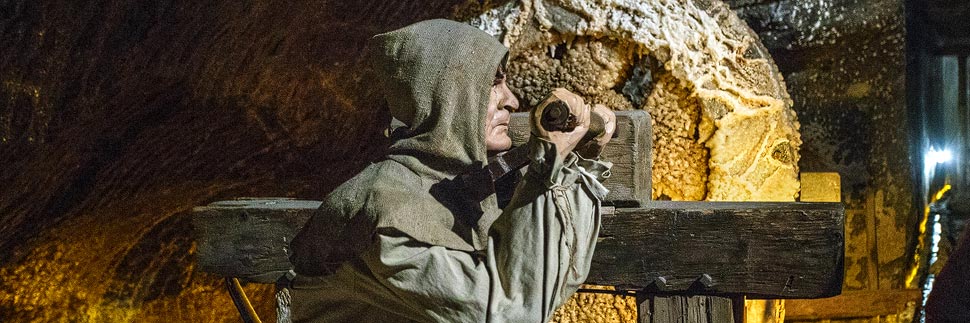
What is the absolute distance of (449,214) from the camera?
2.19 m

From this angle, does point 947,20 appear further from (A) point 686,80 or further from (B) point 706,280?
(B) point 706,280

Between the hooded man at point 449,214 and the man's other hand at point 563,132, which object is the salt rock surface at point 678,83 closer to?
the hooded man at point 449,214

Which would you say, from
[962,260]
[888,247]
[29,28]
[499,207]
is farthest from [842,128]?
[29,28]

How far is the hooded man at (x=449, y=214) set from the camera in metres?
2.00

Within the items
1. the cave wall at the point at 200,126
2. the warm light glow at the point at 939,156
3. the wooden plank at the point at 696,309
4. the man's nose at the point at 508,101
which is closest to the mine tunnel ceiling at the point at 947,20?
the cave wall at the point at 200,126

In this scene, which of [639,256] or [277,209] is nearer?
[639,256]

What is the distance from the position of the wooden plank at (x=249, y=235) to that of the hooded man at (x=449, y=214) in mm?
357

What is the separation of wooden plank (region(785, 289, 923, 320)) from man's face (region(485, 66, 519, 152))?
89.2 inches

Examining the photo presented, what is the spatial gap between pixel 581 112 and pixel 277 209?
1.09 metres

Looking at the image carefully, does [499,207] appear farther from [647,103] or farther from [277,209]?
[647,103]

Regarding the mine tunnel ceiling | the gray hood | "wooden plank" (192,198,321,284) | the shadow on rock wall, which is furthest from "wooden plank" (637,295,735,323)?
the mine tunnel ceiling

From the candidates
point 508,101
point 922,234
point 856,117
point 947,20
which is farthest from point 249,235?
point 947,20

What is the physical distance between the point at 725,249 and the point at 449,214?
2.28ft

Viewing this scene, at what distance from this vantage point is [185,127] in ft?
14.8
